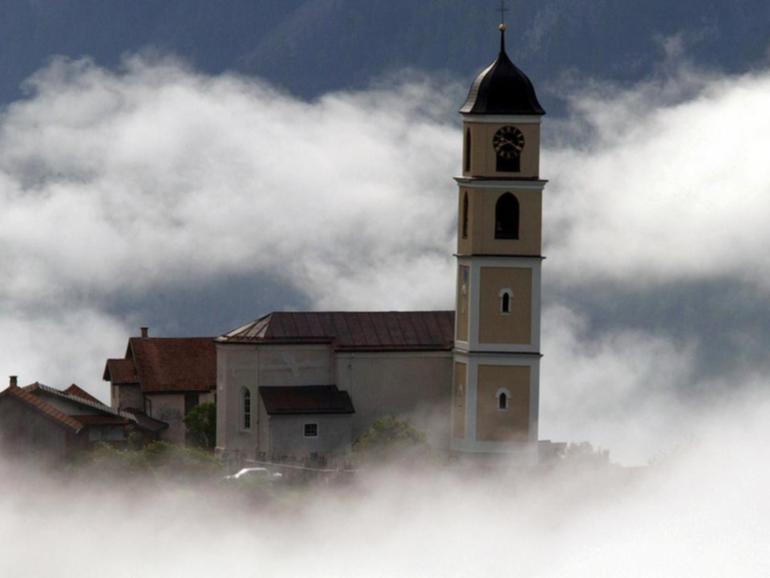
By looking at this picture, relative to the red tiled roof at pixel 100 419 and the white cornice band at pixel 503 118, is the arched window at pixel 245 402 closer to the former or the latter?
the red tiled roof at pixel 100 419

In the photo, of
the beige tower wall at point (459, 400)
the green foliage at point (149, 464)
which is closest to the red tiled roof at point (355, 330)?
the beige tower wall at point (459, 400)

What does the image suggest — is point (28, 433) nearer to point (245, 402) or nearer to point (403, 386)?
point (245, 402)

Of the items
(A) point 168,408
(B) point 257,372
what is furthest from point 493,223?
(A) point 168,408

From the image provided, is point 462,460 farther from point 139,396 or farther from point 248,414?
point 139,396

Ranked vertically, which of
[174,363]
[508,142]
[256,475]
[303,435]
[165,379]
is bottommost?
[256,475]

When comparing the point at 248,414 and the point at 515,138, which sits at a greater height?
the point at 515,138

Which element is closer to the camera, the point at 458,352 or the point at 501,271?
the point at 501,271

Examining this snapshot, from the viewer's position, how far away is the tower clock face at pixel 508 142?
128875mm

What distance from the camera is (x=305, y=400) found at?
130000 mm

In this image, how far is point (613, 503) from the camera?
383 ft

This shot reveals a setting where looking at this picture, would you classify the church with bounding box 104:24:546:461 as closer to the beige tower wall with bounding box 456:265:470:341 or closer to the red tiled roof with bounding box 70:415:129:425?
the beige tower wall with bounding box 456:265:470:341

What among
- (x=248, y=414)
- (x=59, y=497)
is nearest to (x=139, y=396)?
(x=248, y=414)

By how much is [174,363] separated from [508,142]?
18.0 meters

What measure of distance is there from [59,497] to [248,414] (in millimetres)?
11178
